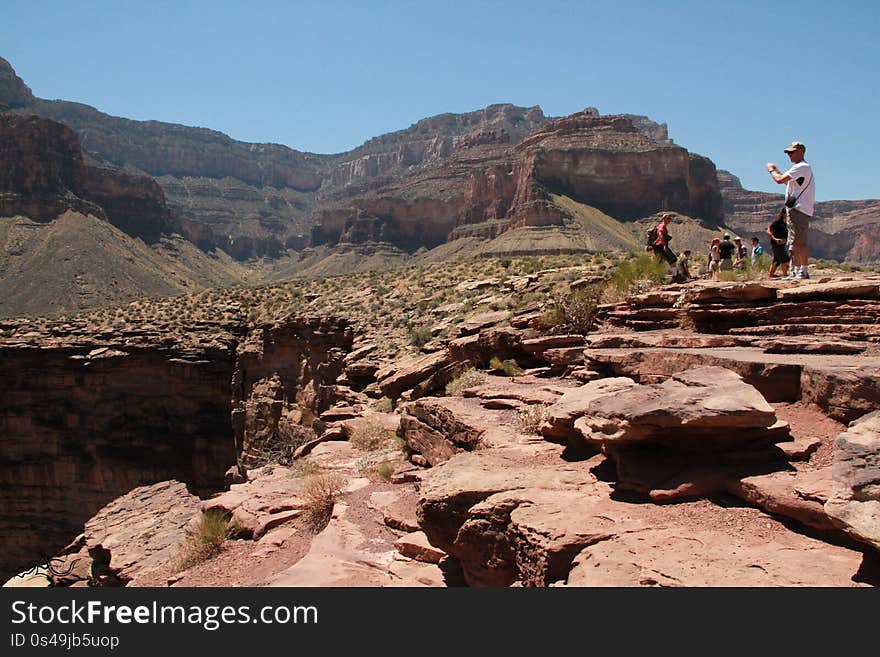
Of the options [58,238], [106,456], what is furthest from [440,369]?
[58,238]

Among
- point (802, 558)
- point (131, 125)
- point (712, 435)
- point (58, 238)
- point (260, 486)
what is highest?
point (131, 125)

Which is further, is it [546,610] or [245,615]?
[245,615]

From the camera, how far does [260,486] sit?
30.3 feet

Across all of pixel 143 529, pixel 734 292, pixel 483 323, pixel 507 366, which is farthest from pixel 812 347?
pixel 143 529

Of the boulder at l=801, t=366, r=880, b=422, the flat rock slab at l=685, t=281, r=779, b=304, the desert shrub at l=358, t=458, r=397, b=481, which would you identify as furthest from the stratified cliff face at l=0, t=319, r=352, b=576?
the boulder at l=801, t=366, r=880, b=422

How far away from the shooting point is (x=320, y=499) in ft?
24.7

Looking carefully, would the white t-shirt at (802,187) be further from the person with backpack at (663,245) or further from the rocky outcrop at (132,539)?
the rocky outcrop at (132,539)

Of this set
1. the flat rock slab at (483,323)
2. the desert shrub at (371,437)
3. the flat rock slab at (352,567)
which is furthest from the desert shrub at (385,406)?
the flat rock slab at (352,567)

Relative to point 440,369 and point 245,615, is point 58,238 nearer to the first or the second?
point 440,369

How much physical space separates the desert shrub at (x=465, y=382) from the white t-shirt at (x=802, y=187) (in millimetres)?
5217

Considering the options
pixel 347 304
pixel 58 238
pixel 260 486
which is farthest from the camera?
pixel 58 238

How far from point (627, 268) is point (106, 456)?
69.9 ft

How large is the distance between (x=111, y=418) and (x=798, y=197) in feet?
79.6

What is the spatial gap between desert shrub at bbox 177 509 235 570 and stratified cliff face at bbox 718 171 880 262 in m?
127
